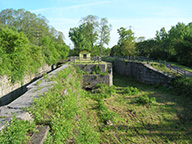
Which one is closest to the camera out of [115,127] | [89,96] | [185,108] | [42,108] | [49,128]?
[49,128]

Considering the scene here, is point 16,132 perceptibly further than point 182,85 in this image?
No

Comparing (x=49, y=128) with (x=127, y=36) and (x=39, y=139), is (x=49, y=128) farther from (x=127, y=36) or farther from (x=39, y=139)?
(x=127, y=36)

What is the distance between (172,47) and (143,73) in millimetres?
15661

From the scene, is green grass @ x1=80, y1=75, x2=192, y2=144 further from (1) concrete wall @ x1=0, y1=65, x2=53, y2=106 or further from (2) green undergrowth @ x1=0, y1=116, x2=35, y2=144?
(1) concrete wall @ x1=0, y1=65, x2=53, y2=106

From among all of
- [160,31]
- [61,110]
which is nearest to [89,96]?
[61,110]

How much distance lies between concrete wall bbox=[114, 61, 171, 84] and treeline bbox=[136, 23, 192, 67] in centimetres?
806

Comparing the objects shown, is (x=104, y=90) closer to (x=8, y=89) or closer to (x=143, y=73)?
(x=143, y=73)

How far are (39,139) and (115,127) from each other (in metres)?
5.31

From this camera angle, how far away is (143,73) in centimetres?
1811

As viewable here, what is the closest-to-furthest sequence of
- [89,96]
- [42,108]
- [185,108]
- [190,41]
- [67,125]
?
1. [42,108]
2. [67,125]
3. [185,108]
4. [89,96]
5. [190,41]

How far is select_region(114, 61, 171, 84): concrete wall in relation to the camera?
51.2 ft

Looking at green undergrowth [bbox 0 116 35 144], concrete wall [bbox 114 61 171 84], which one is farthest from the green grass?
green undergrowth [bbox 0 116 35 144]

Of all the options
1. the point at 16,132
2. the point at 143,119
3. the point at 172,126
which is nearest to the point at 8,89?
the point at 16,132

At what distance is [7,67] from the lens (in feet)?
35.2
